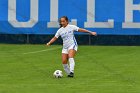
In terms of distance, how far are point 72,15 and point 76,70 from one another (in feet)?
38.7

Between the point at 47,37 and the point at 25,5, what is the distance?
82.3 inches

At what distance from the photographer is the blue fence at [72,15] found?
102 ft

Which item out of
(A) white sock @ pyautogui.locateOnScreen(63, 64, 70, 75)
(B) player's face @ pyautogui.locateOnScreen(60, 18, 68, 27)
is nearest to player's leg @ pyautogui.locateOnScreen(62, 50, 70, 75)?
(A) white sock @ pyautogui.locateOnScreen(63, 64, 70, 75)

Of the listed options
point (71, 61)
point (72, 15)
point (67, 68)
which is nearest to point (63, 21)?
point (71, 61)

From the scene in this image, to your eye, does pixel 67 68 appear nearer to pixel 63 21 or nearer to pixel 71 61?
pixel 71 61

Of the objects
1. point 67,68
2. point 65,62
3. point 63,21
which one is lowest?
point 67,68

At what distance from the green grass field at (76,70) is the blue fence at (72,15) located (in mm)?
1148

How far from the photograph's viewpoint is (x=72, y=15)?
103 ft

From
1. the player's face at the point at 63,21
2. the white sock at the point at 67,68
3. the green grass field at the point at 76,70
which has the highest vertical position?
the player's face at the point at 63,21

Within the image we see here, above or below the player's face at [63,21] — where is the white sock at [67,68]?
below

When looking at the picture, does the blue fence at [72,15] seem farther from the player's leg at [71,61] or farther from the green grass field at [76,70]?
the player's leg at [71,61]

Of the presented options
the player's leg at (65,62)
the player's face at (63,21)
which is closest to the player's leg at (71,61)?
the player's leg at (65,62)

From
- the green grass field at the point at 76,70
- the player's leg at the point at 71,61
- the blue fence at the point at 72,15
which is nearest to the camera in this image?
the green grass field at the point at 76,70

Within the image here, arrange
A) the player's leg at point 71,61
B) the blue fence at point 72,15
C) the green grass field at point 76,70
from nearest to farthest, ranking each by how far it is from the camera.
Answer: the green grass field at point 76,70, the player's leg at point 71,61, the blue fence at point 72,15
